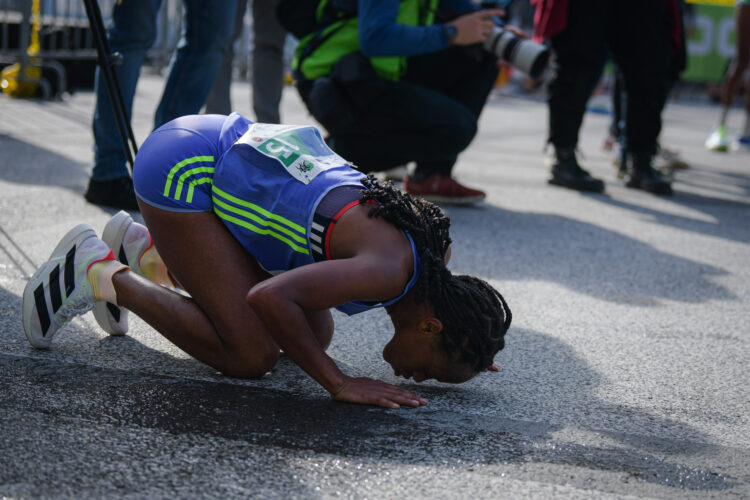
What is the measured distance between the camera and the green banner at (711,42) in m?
17.1

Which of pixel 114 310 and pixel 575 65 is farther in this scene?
pixel 575 65

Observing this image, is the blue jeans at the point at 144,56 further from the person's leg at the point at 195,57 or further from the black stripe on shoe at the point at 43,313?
the black stripe on shoe at the point at 43,313

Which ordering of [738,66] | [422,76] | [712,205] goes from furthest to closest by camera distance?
[738,66], [712,205], [422,76]

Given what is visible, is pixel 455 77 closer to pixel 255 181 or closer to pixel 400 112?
pixel 400 112

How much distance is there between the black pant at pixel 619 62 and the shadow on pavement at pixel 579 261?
3.55 ft

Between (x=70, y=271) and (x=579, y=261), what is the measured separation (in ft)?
7.19

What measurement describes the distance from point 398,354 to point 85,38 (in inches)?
325

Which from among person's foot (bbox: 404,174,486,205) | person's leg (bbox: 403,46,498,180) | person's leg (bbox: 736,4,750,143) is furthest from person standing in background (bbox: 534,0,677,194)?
person's leg (bbox: 736,4,750,143)

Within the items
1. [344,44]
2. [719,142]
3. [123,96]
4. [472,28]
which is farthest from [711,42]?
[123,96]

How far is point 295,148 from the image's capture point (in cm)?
230

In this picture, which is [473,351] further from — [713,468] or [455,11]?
[455,11]

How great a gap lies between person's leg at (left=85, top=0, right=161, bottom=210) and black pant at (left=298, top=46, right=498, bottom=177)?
80 cm

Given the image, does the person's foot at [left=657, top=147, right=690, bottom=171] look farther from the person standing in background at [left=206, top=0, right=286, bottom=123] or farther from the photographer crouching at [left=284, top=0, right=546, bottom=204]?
the person standing in background at [left=206, top=0, right=286, bottom=123]

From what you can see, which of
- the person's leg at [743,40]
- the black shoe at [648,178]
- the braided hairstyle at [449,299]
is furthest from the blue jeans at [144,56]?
the person's leg at [743,40]
